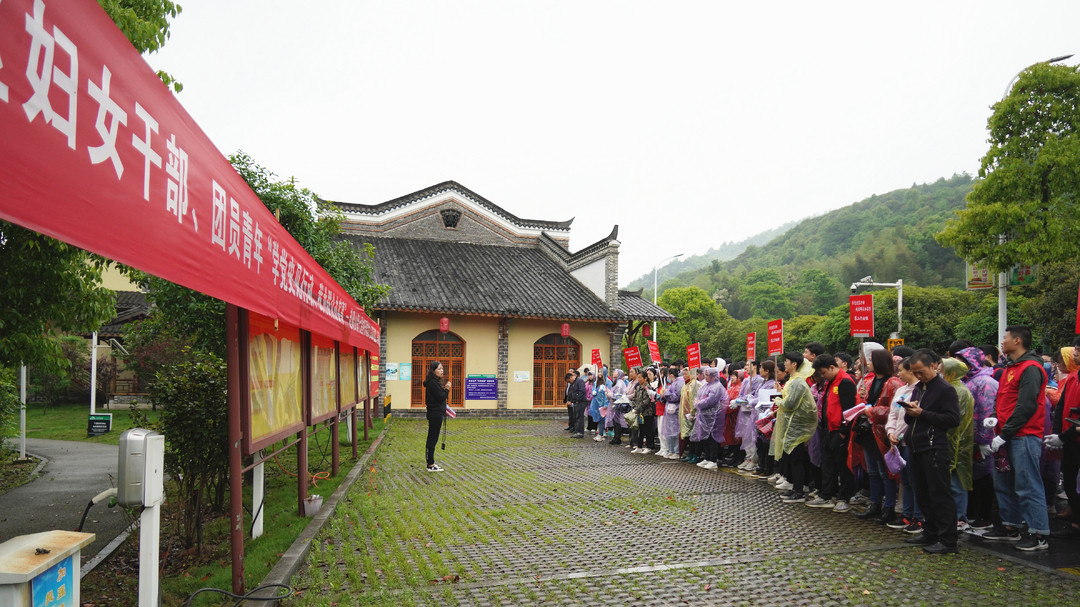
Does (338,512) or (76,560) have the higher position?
(76,560)

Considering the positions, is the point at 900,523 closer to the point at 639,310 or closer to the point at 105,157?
the point at 105,157

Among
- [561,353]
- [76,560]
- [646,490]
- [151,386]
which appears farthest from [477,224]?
[76,560]

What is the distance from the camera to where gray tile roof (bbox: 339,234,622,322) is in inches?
880

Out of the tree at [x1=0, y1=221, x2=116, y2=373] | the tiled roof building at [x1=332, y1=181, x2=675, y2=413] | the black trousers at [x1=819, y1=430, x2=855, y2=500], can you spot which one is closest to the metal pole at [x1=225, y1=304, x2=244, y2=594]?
the tree at [x1=0, y1=221, x2=116, y2=373]

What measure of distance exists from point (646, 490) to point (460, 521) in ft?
10.2

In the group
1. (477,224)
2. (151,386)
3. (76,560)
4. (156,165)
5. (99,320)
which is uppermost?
(477,224)

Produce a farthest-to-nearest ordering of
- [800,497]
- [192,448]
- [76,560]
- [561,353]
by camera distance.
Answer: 1. [561,353]
2. [800,497]
3. [192,448]
4. [76,560]

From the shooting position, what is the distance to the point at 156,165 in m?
2.50

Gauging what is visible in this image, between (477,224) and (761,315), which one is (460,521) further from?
(761,315)

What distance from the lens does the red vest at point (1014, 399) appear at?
5.87 meters

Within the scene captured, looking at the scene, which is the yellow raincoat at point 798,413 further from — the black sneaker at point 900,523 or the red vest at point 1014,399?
the red vest at point 1014,399

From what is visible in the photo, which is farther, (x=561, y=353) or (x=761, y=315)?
(x=761, y=315)

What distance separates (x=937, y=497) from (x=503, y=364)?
17.9 meters

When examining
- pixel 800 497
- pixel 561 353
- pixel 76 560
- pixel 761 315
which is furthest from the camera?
pixel 761 315
